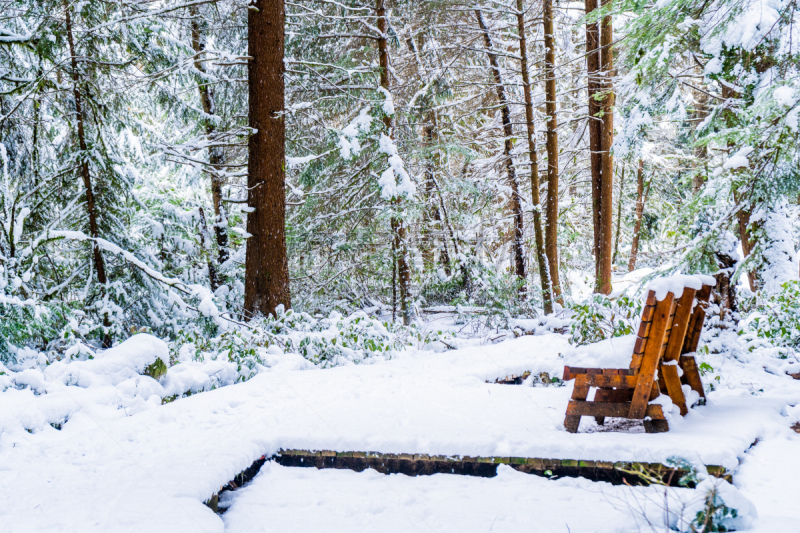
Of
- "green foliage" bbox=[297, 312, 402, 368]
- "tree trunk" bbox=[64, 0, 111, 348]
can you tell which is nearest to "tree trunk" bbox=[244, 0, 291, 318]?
"green foliage" bbox=[297, 312, 402, 368]

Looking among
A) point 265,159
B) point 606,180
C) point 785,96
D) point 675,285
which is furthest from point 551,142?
point 675,285

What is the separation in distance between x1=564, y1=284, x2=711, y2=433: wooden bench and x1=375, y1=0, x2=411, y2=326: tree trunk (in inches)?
232

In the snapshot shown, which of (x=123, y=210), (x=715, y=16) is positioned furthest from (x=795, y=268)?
(x=123, y=210)

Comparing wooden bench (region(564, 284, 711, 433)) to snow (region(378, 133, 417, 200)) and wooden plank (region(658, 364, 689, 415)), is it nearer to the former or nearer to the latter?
wooden plank (region(658, 364, 689, 415))

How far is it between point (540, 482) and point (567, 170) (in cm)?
1098

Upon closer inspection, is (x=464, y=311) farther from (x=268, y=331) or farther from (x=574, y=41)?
(x=574, y=41)

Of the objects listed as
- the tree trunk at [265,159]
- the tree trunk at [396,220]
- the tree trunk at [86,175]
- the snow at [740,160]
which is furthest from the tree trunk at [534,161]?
the tree trunk at [86,175]

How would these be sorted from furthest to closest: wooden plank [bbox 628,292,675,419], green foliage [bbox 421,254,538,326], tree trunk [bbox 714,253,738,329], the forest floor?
green foliage [bbox 421,254,538,326] < tree trunk [bbox 714,253,738,329] < wooden plank [bbox 628,292,675,419] < the forest floor

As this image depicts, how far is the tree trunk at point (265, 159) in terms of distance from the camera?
7.64 m

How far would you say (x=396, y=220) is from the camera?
966cm

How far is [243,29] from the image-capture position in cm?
1088

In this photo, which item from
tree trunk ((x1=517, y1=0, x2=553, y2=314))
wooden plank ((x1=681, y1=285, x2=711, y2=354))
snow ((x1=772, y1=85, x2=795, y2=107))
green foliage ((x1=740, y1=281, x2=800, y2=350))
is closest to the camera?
snow ((x1=772, y1=85, x2=795, y2=107))

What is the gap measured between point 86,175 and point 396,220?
16.4 ft

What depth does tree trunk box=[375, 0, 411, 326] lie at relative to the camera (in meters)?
9.42
